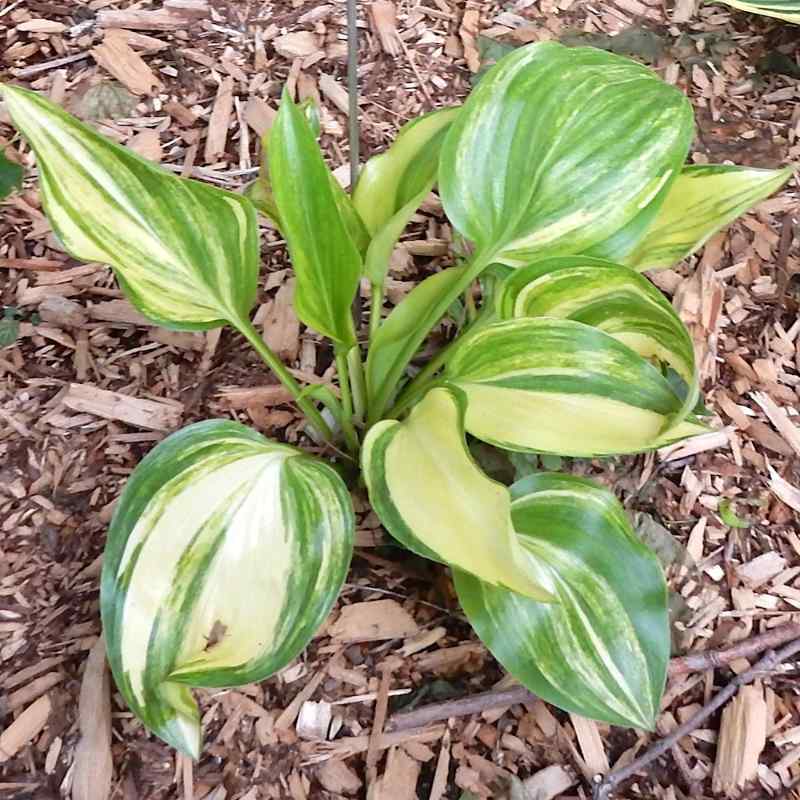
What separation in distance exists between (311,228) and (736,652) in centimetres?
65

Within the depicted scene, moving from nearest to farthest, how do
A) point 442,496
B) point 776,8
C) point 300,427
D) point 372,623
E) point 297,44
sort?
point 442,496
point 372,623
point 300,427
point 776,8
point 297,44

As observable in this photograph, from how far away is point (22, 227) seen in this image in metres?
1.22

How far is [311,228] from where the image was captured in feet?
2.66

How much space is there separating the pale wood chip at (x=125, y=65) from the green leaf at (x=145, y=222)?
1.95ft

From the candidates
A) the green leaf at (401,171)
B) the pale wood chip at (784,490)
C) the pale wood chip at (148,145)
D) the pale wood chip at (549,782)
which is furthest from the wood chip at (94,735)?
the pale wood chip at (784,490)

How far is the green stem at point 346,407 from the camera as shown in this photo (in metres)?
0.97

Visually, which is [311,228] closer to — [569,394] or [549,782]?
[569,394]

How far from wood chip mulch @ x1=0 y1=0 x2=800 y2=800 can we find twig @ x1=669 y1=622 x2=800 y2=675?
0.05ft

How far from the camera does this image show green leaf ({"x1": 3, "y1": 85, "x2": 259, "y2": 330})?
0.78m

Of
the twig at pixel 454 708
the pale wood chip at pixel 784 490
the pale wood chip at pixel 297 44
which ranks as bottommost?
the twig at pixel 454 708

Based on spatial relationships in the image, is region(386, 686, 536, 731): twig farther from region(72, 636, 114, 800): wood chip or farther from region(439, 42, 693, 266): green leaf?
region(439, 42, 693, 266): green leaf

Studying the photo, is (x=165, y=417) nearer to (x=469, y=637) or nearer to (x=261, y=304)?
(x=261, y=304)

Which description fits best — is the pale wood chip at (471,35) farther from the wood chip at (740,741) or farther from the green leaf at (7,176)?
the wood chip at (740,741)

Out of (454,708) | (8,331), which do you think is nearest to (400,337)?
(454,708)
